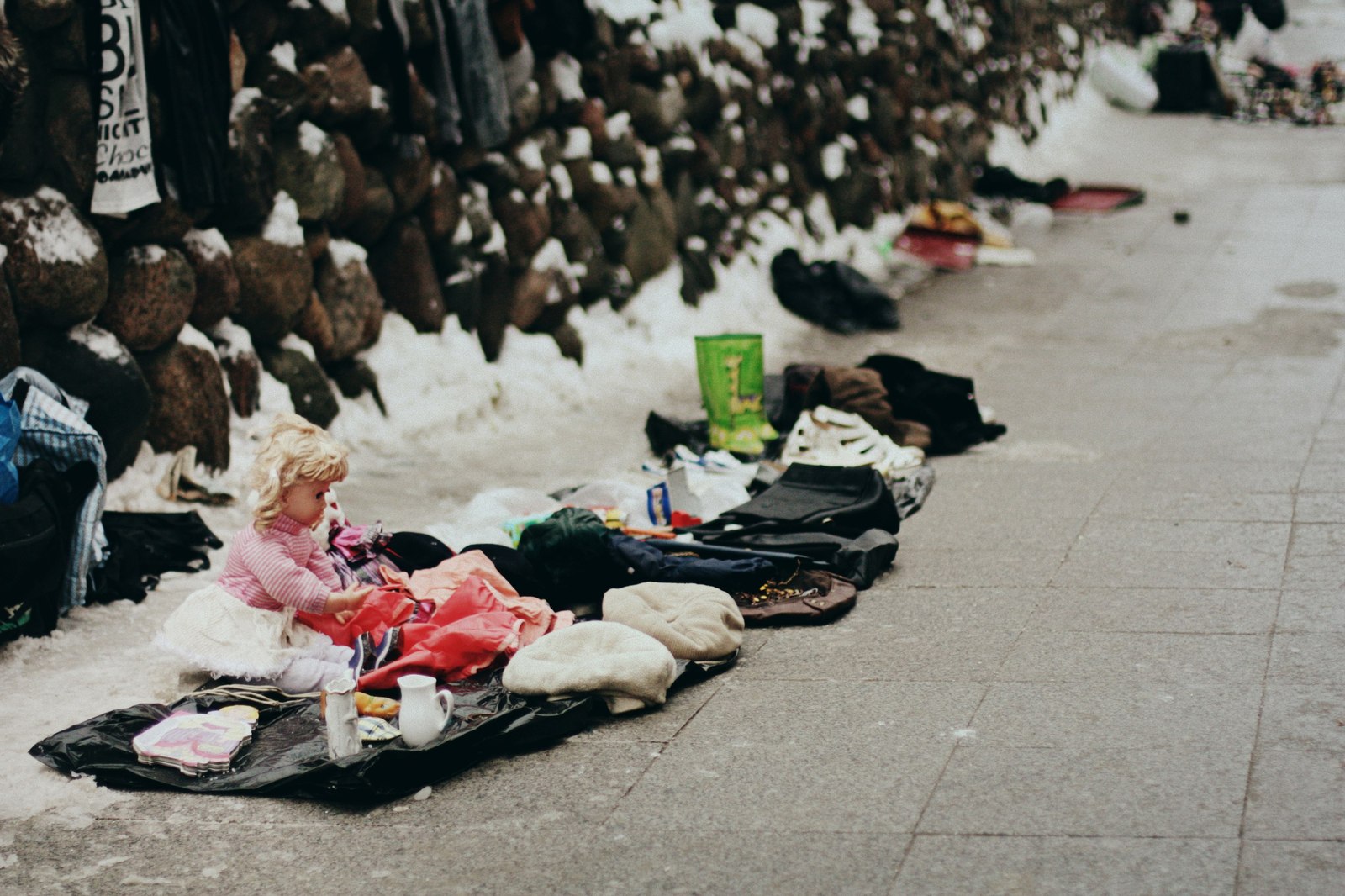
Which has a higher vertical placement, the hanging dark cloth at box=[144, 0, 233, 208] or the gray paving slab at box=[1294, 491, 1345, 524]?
the hanging dark cloth at box=[144, 0, 233, 208]

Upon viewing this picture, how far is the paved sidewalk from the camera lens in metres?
2.82

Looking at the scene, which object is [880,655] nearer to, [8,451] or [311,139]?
[8,451]

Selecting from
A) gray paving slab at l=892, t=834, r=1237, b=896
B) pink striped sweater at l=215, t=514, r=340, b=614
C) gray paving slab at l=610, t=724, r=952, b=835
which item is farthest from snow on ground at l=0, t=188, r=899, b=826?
gray paving slab at l=892, t=834, r=1237, b=896

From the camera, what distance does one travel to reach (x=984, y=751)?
327cm

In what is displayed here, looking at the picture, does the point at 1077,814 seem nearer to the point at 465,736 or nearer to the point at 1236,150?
the point at 465,736

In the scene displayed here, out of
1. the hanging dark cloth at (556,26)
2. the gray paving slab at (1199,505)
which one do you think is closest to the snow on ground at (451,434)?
the hanging dark cloth at (556,26)

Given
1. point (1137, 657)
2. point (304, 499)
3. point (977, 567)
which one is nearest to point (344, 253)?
point (304, 499)

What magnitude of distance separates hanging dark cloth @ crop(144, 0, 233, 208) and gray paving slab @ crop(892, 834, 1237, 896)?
142 inches

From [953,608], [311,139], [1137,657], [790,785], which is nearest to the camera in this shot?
[790,785]

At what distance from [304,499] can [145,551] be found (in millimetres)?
1044

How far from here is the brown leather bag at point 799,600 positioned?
14.0ft

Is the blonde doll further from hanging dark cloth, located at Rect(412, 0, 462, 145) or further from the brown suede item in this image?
hanging dark cloth, located at Rect(412, 0, 462, 145)

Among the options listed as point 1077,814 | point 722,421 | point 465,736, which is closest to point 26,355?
point 465,736

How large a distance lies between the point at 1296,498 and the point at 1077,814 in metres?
2.65
